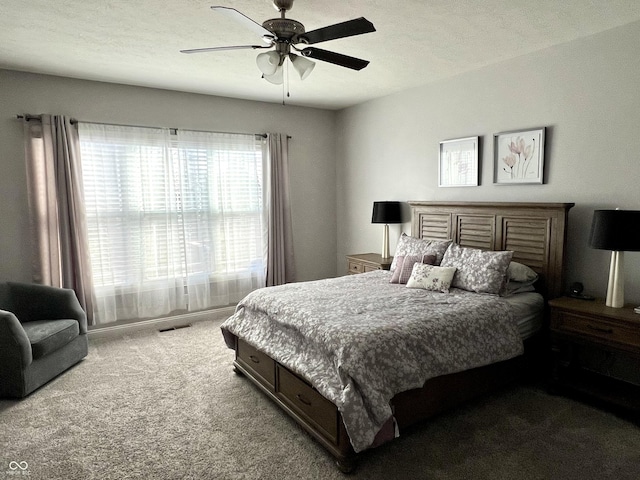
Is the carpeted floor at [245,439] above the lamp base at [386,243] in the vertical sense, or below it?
below

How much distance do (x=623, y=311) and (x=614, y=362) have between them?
0.64m

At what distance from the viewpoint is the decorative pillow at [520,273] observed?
325 cm

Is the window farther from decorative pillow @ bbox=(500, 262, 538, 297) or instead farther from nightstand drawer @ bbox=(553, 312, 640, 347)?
nightstand drawer @ bbox=(553, 312, 640, 347)

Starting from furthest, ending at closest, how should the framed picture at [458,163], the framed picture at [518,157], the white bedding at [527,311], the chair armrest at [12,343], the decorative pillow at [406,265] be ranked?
the framed picture at [458,163]
the decorative pillow at [406,265]
the framed picture at [518,157]
the white bedding at [527,311]
the chair armrest at [12,343]

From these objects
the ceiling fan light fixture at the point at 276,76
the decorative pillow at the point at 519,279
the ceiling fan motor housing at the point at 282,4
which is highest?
the ceiling fan motor housing at the point at 282,4

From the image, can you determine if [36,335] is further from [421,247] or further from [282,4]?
[421,247]

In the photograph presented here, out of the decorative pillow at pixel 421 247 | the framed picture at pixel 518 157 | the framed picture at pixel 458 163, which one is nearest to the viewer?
the framed picture at pixel 518 157

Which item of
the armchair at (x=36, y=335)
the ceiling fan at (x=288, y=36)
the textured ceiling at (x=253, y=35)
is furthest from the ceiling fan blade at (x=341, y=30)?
the armchair at (x=36, y=335)

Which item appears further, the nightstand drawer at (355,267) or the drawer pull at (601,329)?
the nightstand drawer at (355,267)

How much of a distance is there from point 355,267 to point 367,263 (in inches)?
11.2

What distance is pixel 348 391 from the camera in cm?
209

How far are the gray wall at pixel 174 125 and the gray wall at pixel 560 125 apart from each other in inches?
48.1

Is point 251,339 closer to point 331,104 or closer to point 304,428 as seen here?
point 304,428

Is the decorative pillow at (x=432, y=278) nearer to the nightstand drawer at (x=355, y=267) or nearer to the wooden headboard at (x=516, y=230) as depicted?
the wooden headboard at (x=516, y=230)
